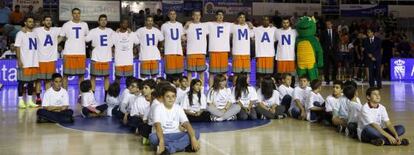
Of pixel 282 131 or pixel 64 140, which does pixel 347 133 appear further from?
pixel 64 140

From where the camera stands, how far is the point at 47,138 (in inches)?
296

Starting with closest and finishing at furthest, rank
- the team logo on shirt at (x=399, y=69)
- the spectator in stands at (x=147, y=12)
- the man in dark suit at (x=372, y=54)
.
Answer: the man in dark suit at (x=372, y=54), the team logo on shirt at (x=399, y=69), the spectator in stands at (x=147, y=12)

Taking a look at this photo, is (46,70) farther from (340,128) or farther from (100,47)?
(340,128)

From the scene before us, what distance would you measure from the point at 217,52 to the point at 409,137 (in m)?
4.75

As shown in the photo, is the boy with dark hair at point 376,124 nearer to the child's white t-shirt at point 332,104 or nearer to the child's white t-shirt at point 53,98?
the child's white t-shirt at point 332,104

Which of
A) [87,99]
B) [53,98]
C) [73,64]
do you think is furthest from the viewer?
[73,64]

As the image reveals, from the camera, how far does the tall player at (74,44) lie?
1084 cm

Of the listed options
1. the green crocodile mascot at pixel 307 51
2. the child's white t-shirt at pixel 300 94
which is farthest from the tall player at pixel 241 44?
the child's white t-shirt at pixel 300 94

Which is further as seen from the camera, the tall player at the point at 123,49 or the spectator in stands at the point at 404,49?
the spectator in stands at the point at 404,49

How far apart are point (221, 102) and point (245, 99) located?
0.48m

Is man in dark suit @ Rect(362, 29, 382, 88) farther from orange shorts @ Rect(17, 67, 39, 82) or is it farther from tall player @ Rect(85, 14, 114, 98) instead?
orange shorts @ Rect(17, 67, 39, 82)

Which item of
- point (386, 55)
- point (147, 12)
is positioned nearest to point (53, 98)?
point (147, 12)

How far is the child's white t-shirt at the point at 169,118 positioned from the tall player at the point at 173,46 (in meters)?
4.89

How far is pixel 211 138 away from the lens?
24.5 ft
